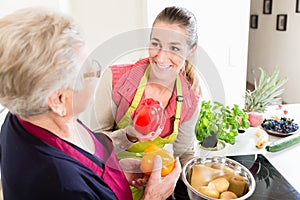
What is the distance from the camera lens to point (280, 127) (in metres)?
1.20

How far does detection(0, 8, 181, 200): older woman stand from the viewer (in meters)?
0.48

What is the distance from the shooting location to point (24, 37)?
0.47 m

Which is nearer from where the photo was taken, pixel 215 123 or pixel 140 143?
pixel 140 143

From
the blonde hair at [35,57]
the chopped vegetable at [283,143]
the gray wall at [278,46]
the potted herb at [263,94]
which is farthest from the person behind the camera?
the gray wall at [278,46]

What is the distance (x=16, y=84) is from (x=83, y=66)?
13 cm

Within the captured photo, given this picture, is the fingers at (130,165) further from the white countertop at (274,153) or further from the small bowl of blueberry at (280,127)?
the small bowl of blueberry at (280,127)

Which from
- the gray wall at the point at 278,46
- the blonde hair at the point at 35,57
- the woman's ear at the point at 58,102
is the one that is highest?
the blonde hair at the point at 35,57

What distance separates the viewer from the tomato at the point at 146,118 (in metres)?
0.72

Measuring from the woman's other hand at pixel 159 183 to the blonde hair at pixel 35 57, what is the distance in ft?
1.11

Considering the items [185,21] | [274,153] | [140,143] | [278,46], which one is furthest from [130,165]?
[278,46]

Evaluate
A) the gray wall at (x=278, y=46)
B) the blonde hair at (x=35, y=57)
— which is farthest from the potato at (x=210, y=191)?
the gray wall at (x=278, y=46)

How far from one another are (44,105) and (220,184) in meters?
0.53

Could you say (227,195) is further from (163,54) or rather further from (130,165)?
(163,54)

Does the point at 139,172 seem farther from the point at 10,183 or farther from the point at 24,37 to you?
the point at 24,37
